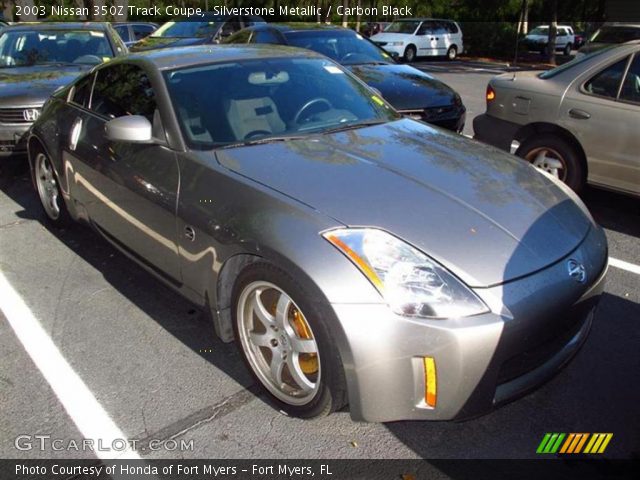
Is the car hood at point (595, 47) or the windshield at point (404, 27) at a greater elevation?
the car hood at point (595, 47)

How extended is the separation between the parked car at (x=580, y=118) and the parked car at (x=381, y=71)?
3.53 ft

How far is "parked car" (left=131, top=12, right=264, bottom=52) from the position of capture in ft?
42.4

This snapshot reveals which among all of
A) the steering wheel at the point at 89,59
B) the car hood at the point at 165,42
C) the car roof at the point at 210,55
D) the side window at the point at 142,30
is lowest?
the side window at the point at 142,30

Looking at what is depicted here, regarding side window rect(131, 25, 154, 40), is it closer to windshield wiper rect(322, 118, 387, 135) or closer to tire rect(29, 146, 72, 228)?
tire rect(29, 146, 72, 228)

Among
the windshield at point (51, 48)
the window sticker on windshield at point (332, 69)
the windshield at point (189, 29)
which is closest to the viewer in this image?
the window sticker on windshield at point (332, 69)

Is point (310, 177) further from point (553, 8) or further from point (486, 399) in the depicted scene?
point (553, 8)

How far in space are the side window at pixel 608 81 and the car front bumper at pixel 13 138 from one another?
5416 mm

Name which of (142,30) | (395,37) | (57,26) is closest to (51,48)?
(57,26)

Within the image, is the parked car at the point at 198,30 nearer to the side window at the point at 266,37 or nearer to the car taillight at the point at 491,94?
the side window at the point at 266,37

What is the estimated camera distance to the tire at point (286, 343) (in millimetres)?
2383

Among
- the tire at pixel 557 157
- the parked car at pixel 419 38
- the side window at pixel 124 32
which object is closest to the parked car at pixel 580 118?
the tire at pixel 557 157

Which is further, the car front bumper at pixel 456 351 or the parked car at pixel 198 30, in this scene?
the parked car at pixel 198 30

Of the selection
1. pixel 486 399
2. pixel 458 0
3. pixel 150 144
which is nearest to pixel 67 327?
pixel 150 144

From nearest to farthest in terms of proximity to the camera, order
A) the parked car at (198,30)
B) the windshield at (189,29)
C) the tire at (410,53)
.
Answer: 1. the parked car at (198,30)
2. the windshield at (189,29)
3. the tire at (410,53)
